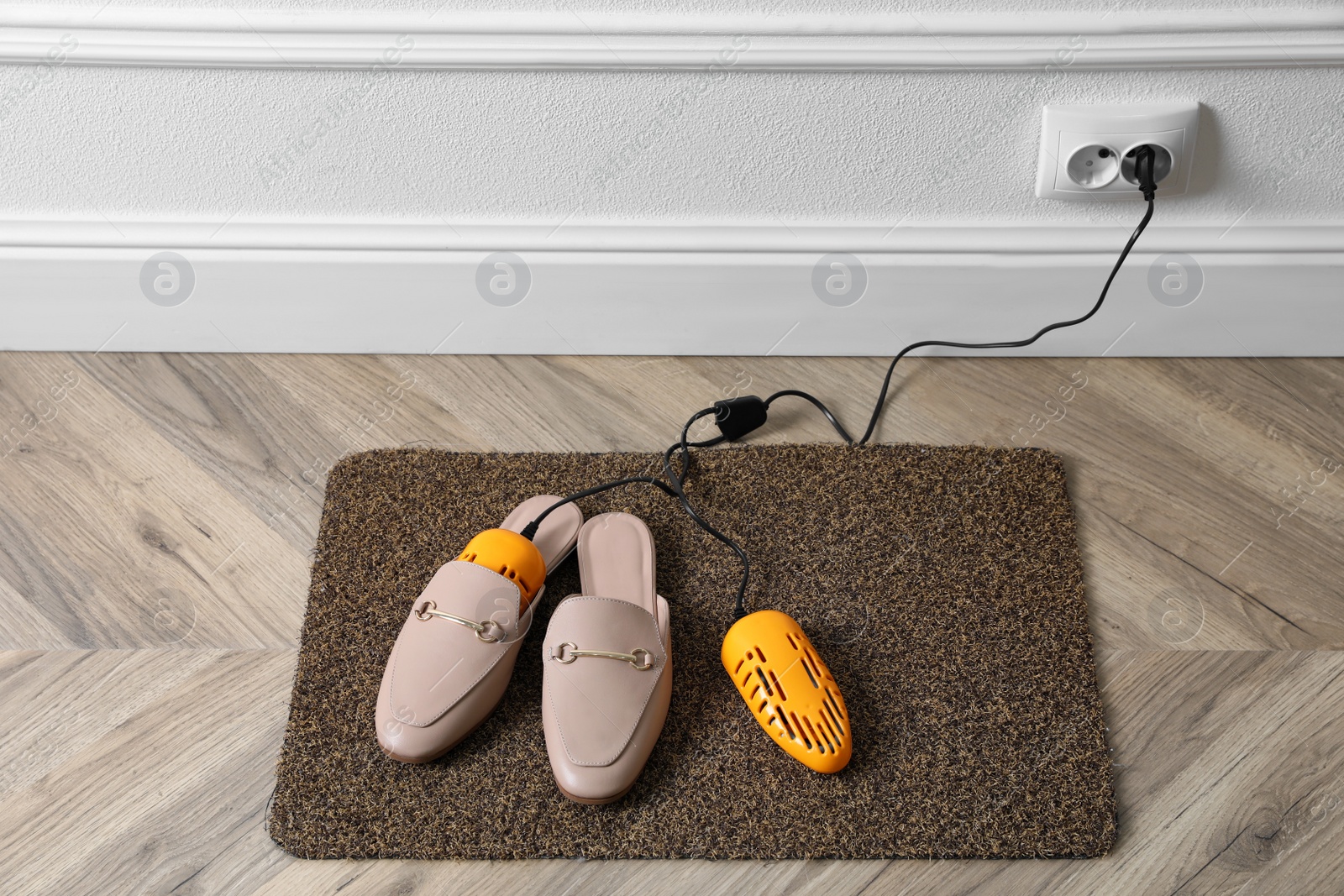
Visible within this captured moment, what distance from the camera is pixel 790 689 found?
766mm

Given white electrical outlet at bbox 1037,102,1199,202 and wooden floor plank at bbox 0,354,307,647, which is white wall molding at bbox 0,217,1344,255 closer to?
white electrical outlet at bbox 1037,102,1199,202

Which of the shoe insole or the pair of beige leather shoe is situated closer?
the pair of beige leather shoe

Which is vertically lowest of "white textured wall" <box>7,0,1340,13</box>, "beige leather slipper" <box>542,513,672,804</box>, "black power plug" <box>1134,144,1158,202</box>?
"beige leather slipper" <box>542,513,672,804</box>

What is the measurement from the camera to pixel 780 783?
76 cm

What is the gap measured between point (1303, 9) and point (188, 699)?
1.18 meters

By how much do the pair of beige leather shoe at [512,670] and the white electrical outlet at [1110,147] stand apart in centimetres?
58

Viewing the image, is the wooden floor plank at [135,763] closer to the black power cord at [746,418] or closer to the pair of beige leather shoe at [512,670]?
the pair of beige leather shoe at [512,670]

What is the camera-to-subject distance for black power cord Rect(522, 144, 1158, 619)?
0.88 meters

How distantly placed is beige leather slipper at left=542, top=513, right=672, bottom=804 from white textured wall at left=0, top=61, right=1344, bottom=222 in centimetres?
43

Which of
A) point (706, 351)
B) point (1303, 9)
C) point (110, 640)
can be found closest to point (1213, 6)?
point (1303, 9)

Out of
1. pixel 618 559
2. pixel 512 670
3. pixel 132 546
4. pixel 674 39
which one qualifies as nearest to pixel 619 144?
pixel 674 39

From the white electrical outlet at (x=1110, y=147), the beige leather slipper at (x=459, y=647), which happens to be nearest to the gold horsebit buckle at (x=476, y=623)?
the beige leather slipper at (x=459, y=647)

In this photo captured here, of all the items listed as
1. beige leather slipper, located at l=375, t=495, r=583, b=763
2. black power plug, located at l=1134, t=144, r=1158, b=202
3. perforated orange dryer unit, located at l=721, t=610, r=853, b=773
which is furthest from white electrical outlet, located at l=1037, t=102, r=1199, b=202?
beige leather slipper, located at l=375, t=495, r=583, b=763

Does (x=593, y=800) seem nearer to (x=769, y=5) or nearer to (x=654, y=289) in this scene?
(x=654, y=289)
